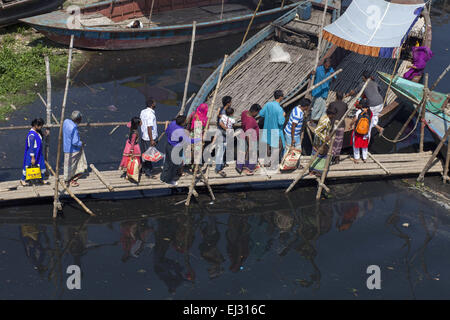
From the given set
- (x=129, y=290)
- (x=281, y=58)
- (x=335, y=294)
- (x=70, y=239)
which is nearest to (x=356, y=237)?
(x=335, y=294)

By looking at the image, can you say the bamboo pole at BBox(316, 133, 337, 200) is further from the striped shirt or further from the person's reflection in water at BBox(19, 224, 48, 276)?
the person's reflection in water at BBox(19, 224, 48, 276)

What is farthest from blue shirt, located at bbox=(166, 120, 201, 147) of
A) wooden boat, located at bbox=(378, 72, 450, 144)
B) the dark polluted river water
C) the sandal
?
wooden boat, located at bbox=(378, 72, 450, 144)

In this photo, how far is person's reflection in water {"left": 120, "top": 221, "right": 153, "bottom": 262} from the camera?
8.43 metres

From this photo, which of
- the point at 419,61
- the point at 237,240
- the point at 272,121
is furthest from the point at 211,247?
the point at 419,61

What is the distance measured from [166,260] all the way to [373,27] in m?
7.35

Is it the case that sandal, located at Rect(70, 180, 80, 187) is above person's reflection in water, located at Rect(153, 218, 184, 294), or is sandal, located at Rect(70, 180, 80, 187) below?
above

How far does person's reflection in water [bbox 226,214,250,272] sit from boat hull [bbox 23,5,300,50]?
7.17 metres

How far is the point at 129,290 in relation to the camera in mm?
7660

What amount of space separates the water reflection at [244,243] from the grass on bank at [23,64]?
4.48 meters

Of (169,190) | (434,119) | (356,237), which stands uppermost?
(434,119)

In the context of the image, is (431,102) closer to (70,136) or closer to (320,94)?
(320,94)
